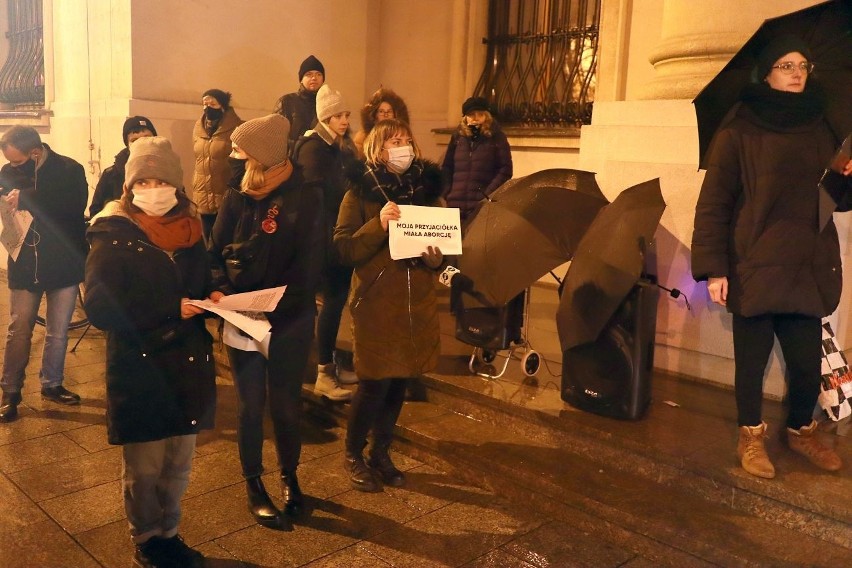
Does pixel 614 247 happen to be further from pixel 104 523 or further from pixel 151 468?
pixel 104 523

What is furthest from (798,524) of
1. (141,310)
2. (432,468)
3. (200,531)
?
(141,310)

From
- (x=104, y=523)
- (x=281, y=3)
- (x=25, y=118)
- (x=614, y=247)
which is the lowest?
(x=104, y=523)

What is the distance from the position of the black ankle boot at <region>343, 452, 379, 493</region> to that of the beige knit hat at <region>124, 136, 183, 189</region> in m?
1.75

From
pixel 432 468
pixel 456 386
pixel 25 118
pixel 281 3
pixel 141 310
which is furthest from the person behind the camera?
A: pixel 25 118

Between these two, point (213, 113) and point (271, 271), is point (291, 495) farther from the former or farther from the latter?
point (213, 113)

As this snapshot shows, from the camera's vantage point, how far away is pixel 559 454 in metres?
4.39

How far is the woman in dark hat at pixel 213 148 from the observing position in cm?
690

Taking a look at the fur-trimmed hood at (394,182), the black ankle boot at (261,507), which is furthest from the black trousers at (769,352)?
the black ankle boot at (261,507)

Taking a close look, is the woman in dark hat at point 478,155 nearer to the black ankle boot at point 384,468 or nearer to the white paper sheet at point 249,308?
the black ankle boot at point 384,468

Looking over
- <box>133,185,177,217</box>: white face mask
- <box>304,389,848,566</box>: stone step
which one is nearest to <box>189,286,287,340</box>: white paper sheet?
<box>133,185,177,217</box>: white face mask

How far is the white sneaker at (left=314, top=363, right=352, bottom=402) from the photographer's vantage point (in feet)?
17.0

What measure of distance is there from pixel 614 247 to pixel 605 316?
1.23 feet

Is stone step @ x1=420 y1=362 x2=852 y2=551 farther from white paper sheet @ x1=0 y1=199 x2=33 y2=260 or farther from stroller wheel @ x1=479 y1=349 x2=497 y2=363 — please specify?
white paper sheet @ x1=0 y1=199 x2=33 y2=260

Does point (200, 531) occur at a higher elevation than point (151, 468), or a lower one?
lower
